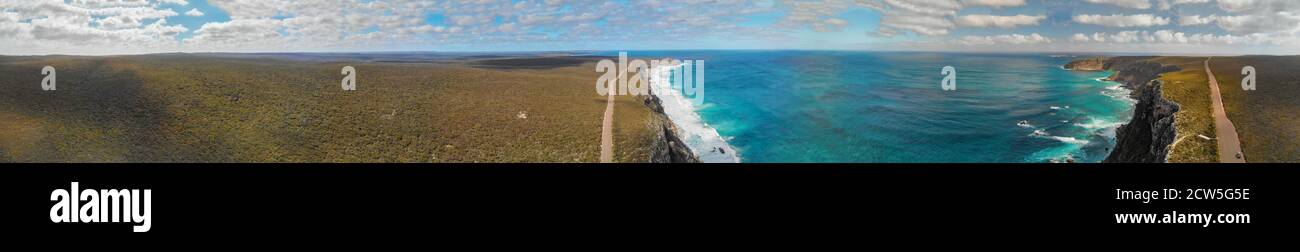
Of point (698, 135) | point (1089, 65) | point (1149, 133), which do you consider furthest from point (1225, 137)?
point (1089, 65)

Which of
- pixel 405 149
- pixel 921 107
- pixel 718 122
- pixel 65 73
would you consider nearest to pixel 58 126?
pixel 405 149

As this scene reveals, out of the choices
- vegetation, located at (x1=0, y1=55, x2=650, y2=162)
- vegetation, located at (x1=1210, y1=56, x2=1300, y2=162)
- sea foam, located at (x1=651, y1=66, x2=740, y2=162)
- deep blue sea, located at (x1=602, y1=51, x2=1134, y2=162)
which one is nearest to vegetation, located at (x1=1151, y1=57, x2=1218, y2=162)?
vegetation, located at (x1=1210, y1=56, x2=1300, y2=162)

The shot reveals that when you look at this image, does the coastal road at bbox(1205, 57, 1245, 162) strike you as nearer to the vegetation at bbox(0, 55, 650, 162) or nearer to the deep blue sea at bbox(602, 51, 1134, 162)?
the deep blue sea at bbox(602, 51, 1134, 162)

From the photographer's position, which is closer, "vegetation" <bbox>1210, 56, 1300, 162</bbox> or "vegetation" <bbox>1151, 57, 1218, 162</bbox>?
"vegetation" <bbox>1210, 56, 1300, 162</bbox>

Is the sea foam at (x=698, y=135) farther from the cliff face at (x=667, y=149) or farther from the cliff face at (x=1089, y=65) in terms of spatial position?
the cliff face at (x=1089, y=65)

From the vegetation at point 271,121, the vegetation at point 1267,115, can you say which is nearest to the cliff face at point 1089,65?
the vegetation at point 1267,115
